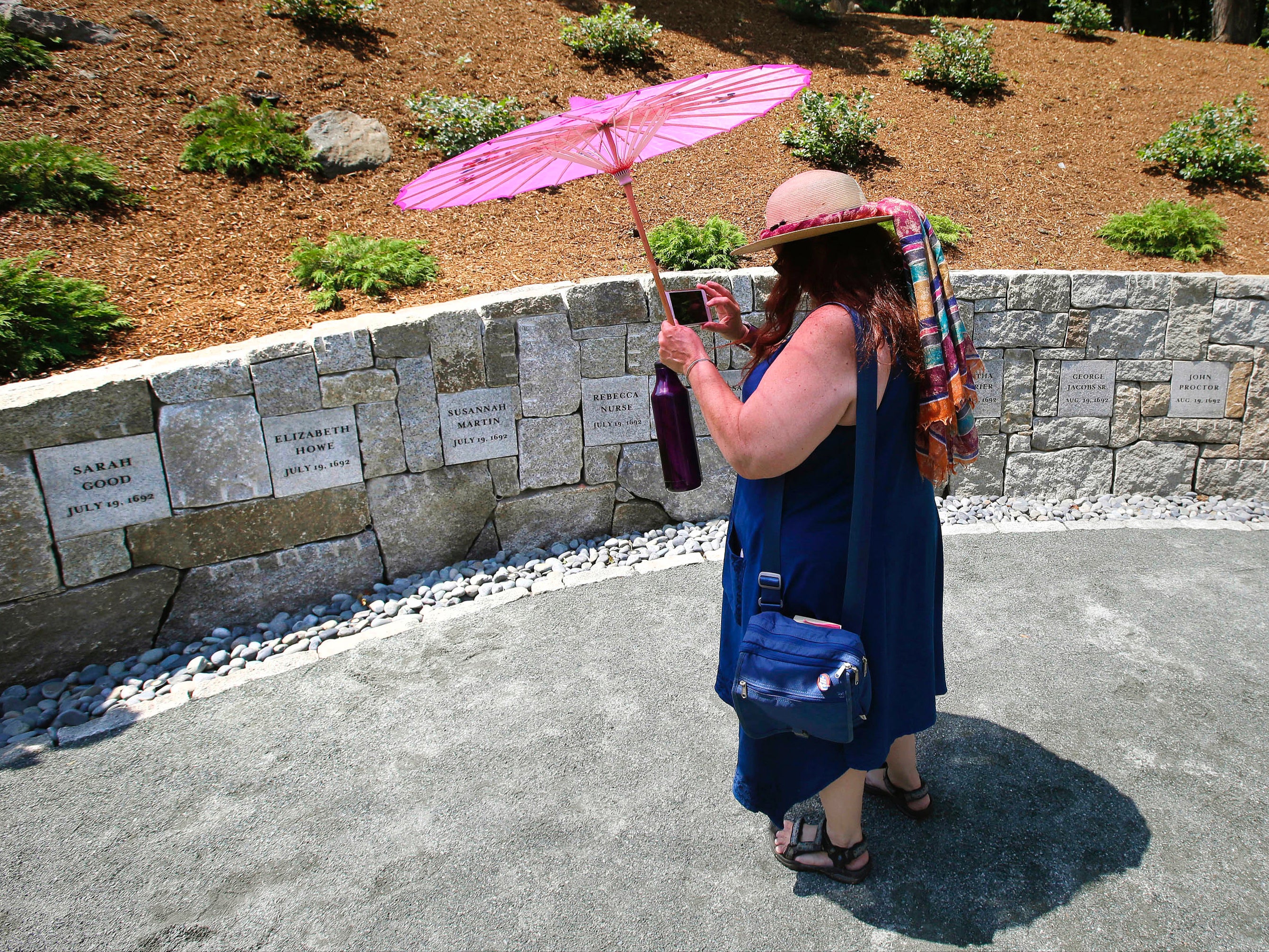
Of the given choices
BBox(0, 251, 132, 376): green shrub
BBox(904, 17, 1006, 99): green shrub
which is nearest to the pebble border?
BBox(0, 251, 132, 376): green shrub

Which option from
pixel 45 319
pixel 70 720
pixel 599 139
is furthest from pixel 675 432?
pixel 45 319

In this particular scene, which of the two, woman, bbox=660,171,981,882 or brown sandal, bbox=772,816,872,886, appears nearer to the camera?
woman, bbox=660,171,981,882

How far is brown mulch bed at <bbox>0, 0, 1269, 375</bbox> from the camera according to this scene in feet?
17.2

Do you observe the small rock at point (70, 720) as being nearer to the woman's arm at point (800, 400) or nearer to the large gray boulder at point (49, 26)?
the woman's arm at point (800, 400)

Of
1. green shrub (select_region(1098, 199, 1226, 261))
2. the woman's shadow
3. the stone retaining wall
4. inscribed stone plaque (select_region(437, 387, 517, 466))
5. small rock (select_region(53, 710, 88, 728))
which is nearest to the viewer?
the woman's shadow

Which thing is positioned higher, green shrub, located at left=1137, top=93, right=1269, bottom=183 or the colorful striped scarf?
green shrub, located at left=1137, top=93, right=1269, bottom=183

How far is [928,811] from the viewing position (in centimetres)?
272

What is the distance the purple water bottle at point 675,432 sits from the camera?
103 inches

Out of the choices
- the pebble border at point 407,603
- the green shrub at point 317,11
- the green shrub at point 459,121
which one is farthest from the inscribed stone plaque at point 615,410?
the green shrub at point 317,11

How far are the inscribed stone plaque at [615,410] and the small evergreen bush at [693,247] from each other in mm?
1037

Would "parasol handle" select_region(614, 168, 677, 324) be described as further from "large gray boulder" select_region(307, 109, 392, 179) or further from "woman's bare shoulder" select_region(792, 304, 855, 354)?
"large gray boulder" select_region(307, 109, 392, 179)

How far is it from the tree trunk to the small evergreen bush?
11017 mm

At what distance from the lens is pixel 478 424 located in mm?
4555

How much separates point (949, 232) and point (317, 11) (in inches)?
251
